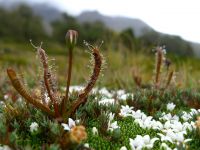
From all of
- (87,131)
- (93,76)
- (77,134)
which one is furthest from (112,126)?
(77,134)

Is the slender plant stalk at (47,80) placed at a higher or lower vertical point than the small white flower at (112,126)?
higher

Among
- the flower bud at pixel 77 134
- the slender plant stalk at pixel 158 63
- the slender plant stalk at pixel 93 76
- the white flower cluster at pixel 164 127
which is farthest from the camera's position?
the slender plant stalk at pixel 158 63

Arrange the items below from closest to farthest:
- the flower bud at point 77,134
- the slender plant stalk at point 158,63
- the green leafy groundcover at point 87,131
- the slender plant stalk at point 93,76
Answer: the flower bud at point 77,134, the green leafy groundcover at point 87,131, the slender plant stalk at point 93,76, the slender plant stalk at point 158,63

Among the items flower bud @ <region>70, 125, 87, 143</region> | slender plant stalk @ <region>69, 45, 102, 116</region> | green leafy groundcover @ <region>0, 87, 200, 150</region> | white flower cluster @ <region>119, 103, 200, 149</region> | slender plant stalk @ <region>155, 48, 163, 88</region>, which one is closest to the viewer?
flower bud @ <region>70, 125, 87, 143</region>

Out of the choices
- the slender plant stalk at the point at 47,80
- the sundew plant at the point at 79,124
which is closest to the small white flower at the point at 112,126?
the sundew plant at the point at 79,124

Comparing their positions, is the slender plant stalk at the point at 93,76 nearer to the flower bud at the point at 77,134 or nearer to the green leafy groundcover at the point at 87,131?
the green leafy groundcover at the point at 87,131

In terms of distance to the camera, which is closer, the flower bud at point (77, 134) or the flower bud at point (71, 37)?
the flower bud at point (77, 134)

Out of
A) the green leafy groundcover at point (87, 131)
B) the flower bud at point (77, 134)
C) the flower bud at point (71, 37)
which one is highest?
the flower bud at point (71, 37)

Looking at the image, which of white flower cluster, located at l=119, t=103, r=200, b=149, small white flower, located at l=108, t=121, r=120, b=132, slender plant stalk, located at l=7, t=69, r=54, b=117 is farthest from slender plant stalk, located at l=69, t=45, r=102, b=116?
white flower cluster, located at l=119, t=103, r=200, b=149

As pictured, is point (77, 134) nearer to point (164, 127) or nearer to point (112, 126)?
point (112, 126)

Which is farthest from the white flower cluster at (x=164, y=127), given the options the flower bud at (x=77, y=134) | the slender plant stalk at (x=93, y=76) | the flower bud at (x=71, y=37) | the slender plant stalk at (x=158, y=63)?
the slender plant stalk at (x=158, y=63)

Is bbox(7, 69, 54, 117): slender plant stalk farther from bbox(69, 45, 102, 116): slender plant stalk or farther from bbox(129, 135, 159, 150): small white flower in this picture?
bbox(129, 135, 159, 150): small white flower
